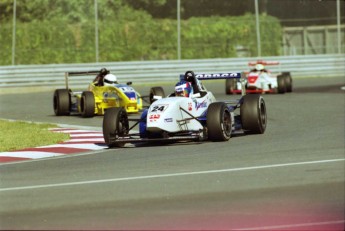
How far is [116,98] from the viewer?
80.0 feet

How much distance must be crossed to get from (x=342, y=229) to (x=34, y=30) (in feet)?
109

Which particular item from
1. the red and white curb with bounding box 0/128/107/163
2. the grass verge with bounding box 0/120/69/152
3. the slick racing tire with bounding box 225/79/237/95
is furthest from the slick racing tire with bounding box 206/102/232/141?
the slick racing tire with bounding box 225/79/237/95

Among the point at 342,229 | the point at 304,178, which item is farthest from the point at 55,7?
the point at 342,229

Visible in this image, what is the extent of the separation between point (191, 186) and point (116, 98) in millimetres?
13184

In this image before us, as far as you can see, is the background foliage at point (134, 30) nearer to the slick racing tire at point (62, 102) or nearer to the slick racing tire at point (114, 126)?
the slick racing tire at point (62, 102)

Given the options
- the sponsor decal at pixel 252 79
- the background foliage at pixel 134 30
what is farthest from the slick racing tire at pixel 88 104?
the background foliage at pixel 134 30

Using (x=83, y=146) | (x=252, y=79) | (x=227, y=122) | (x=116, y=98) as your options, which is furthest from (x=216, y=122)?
(x=252, y=79)

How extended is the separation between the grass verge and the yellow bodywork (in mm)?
2463

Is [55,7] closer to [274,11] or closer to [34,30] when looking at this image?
[34,30]

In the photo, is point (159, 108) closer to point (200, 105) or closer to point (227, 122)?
point (200, 105)

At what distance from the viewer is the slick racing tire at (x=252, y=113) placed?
17.5 meters

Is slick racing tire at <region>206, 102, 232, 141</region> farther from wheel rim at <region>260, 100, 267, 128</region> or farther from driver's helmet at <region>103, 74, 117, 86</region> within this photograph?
driver's helmet at <region>103, 74, 117, 86</region>

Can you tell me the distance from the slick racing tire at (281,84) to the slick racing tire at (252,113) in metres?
13.9

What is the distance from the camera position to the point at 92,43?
1582 inches
